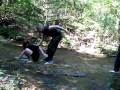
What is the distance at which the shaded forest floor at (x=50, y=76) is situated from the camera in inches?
273

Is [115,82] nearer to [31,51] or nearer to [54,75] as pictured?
[54,75]

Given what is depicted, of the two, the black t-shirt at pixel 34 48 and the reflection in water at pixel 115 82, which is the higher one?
the black t-shirt at pixel 34 48

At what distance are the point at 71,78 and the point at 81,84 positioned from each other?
601 mm

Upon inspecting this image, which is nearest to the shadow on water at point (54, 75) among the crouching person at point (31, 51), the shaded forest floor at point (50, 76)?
the shaded forest floor at point (50, 76)

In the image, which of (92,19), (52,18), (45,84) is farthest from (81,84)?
(92,19)

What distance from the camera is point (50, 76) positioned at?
28.4 ft

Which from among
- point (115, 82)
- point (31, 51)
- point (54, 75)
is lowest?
point (115, 82)

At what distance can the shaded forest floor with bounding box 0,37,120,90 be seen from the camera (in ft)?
22.8

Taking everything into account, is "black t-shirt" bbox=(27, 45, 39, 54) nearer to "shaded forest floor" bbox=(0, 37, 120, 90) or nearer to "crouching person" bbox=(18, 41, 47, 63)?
"crouching person" bbox=(18, 41, 47, 63)

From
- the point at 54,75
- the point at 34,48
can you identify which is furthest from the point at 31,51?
the point at 54,75

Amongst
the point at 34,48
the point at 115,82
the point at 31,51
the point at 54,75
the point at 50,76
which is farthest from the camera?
the point at 34,48

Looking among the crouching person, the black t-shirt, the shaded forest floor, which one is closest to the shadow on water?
the shaded forest floor

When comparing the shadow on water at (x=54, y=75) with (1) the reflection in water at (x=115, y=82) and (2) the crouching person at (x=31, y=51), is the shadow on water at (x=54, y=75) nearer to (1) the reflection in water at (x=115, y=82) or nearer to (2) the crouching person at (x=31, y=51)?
(1) the reflection in water at (x=115, y=82)

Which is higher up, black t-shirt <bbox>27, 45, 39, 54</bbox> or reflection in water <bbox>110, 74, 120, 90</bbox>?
black t-shirt <bbox>27, 45, 39, 54</bbox>
